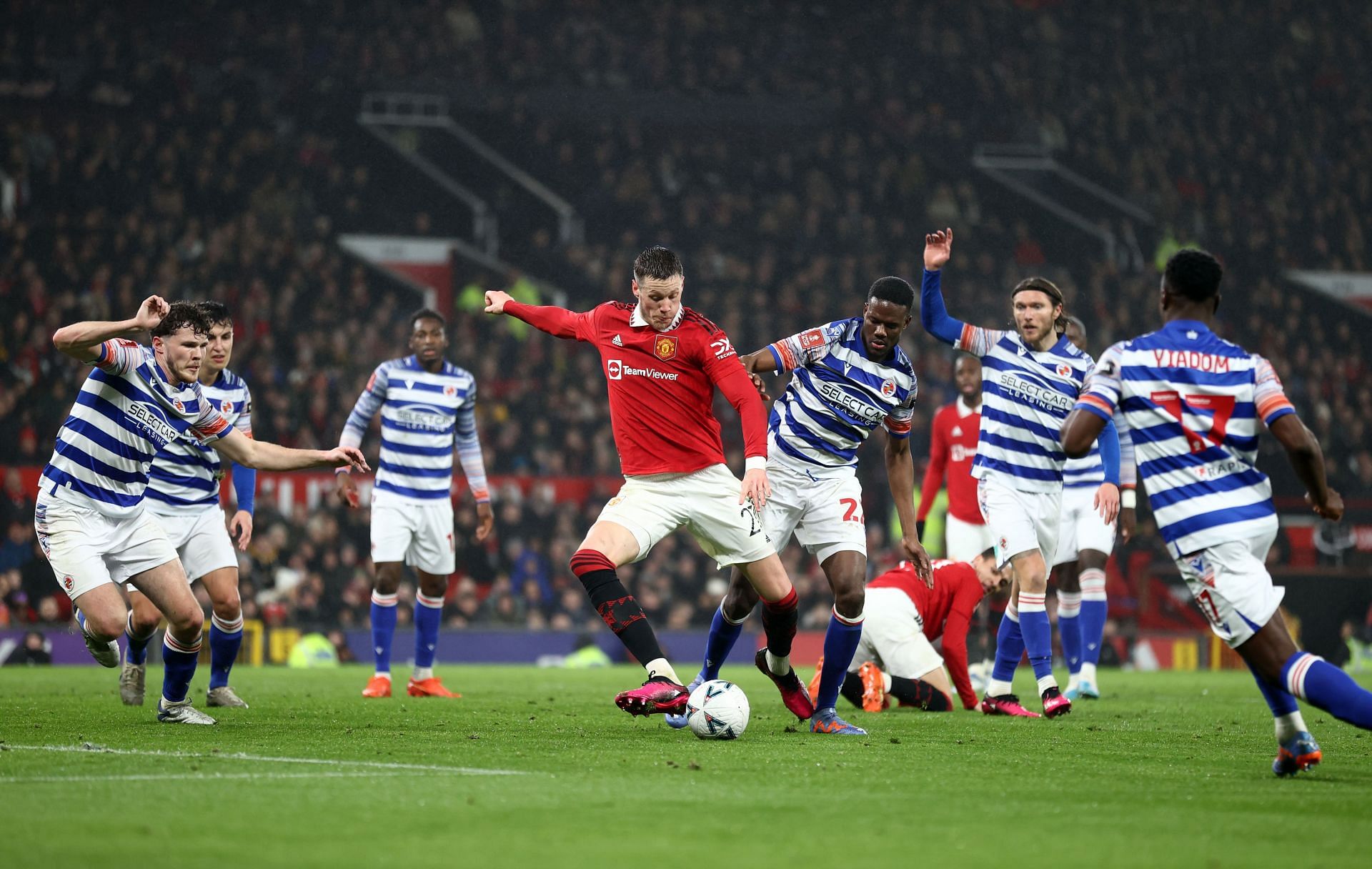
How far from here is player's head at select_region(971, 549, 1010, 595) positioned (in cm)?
1184

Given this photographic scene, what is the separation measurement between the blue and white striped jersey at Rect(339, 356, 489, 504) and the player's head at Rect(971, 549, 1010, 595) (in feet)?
14.3

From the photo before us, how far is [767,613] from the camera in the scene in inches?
324

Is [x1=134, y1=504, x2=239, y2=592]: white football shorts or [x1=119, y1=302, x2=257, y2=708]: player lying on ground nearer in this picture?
[x1=119, y1=302, x2=257, y2=708]: player lying on ground

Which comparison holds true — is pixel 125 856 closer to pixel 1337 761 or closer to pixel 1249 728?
pixel 1337 761

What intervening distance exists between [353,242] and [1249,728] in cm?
2184

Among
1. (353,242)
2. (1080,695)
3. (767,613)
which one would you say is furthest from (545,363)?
(767,613)

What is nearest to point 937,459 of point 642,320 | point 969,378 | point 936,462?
point 936,462

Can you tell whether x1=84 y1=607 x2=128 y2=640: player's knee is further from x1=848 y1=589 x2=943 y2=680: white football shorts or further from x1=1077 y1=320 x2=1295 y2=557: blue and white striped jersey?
x1=1077 y1=320 x2=1295 y2=557: blue and white striped jersey

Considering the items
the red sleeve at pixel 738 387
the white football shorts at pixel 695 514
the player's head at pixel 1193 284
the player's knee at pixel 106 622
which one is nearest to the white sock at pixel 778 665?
the white football shorts at pixel 695 514

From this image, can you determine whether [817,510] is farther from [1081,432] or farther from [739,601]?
[1081,432]

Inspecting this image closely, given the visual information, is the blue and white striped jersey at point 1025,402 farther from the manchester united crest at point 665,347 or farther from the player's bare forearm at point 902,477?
the manchester united crest at point 665,347

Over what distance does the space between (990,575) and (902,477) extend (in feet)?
10.9

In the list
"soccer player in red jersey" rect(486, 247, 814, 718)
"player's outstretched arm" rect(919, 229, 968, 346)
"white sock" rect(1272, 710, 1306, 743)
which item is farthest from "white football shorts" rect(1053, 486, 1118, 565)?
"white sock" rect(1272, 710, 1306, 743)

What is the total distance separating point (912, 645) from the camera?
10531mm
